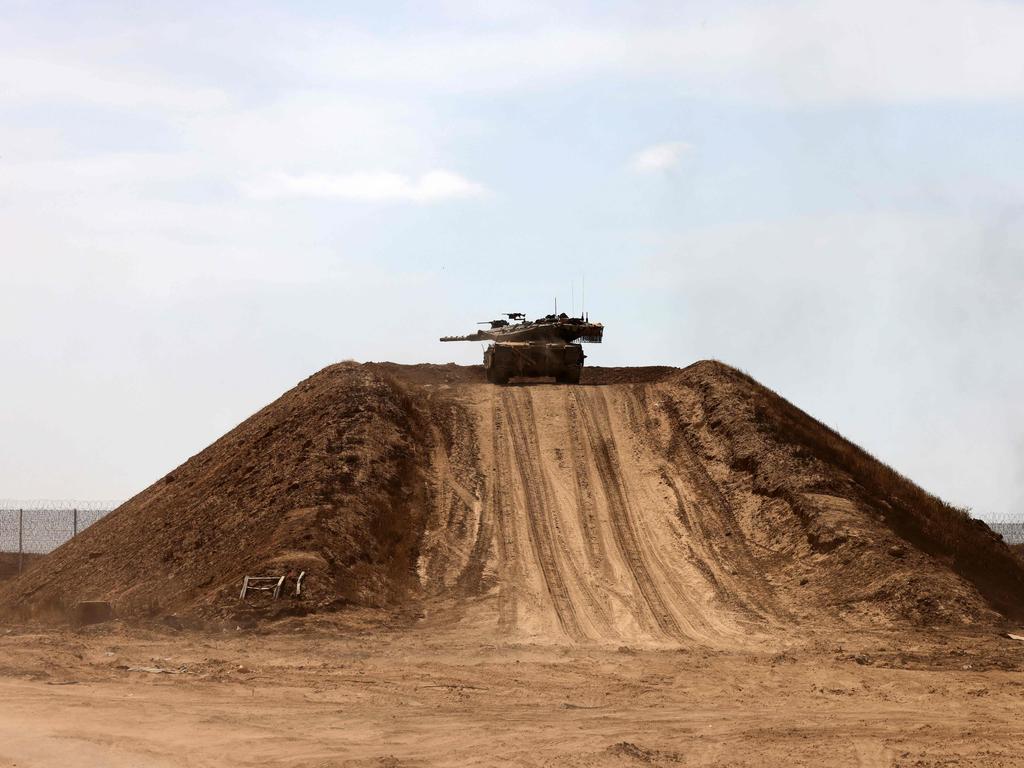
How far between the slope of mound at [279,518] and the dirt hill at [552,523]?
0.07 m

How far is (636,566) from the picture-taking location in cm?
2750

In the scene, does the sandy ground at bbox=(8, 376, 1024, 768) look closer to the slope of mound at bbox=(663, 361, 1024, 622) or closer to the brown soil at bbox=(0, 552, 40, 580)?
the slope of mound at bbox=(663, 361, 1024, 622)

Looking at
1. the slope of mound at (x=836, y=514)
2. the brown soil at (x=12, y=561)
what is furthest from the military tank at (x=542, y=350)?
the brown soil at (x=12, y=561)

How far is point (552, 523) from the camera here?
29.6m

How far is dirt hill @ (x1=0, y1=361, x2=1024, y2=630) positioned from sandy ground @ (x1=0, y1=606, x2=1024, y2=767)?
1.63 meters

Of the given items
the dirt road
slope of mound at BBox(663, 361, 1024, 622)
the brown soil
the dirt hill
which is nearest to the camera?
the dirt road

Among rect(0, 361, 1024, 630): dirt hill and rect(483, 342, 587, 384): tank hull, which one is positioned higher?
rect(483, 342, 587, 384): tank hull

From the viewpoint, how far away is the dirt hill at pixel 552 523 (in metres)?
25.2

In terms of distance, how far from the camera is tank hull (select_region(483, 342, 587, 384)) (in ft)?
132

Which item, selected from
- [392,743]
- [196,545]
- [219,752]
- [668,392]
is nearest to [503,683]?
[392,743]

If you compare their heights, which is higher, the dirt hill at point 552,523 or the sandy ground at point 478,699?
the dirt hill at point 552,523

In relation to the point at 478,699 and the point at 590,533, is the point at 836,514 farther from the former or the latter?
the point at 478,699

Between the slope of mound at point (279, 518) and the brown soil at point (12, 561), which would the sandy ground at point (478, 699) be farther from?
the brown soil at point (12, 561)

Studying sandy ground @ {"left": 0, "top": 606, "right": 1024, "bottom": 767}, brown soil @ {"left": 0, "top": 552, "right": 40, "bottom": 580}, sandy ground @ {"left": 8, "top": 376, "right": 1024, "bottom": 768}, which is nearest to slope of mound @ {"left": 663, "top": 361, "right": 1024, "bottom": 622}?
sandy ground @ {"left": 8, "top": 376, "right": 1024, "bottom": 768}
